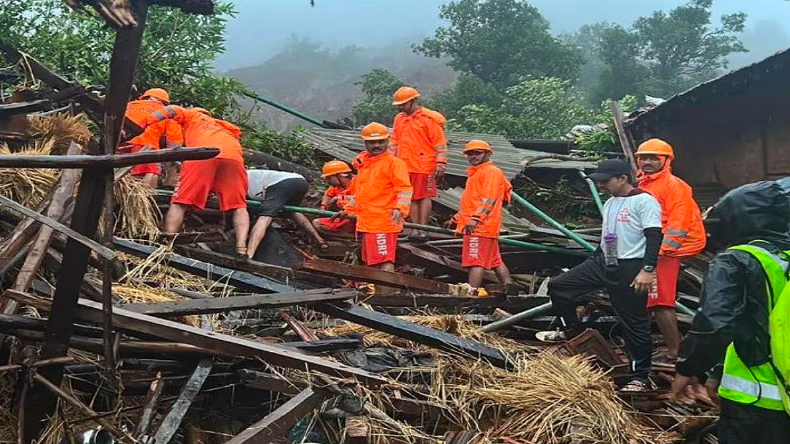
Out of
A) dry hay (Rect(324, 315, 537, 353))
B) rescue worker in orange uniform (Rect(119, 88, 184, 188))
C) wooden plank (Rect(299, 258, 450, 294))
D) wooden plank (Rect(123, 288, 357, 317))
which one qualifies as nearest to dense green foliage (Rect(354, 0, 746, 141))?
rescue worker in orange uniform (Rect(119, 88, 184, 188))

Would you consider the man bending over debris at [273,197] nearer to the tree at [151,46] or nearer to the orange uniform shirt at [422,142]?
the orange uniform shirt at [422,142]

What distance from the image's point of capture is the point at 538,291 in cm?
663

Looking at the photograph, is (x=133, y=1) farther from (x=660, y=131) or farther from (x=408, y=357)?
(x=660, y=131)

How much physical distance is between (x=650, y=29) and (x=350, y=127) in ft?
54.9

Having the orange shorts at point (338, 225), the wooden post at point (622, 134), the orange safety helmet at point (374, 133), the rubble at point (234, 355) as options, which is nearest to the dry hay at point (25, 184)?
the rubble at point (234, 355)

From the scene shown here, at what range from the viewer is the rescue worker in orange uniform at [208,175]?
6418 millimetres

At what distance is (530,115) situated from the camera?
777 inches

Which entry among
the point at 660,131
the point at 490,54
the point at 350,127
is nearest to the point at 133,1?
the point at 660,131

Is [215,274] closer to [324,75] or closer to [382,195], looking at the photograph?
[382,195]

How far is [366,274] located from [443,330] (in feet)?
3.71

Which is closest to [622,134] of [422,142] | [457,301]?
[422,142]

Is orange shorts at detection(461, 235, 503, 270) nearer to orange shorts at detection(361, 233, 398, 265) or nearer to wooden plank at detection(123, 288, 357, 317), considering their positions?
orange shorts at detection(361, 233, 398, 265)

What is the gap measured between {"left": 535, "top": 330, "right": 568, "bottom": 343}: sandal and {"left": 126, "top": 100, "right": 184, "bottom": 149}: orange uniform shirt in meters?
3.97

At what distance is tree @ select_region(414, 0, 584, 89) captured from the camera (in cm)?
2566
